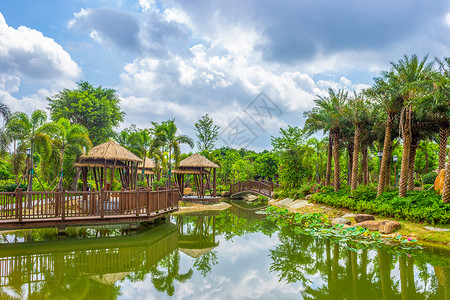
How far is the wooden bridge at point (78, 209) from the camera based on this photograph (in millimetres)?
9266

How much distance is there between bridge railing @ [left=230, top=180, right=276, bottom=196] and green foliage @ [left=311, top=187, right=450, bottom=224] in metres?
10.8

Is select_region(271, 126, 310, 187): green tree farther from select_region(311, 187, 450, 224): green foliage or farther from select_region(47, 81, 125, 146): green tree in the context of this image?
select_region(47, 81, 125, 146): green tree

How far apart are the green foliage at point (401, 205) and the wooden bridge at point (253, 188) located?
1069 cm

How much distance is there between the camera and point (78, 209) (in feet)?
33.7

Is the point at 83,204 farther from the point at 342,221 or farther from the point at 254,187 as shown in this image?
the point at 254,187

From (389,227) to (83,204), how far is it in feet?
34.4

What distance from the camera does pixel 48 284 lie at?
20.1ft

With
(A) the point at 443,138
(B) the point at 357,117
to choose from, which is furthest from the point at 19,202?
(A) the point at 443,138

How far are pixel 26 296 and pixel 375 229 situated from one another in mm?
10661

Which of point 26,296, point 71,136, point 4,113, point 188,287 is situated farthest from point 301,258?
point 71,136

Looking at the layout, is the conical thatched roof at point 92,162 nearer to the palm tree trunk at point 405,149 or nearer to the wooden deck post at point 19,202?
the wooden deck post at point 19,202

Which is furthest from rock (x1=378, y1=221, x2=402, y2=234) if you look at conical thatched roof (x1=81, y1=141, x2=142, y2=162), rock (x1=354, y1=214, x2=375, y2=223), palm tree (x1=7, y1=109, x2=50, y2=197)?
palm tree (x1=7, y1=109, x2=50, y2=197)

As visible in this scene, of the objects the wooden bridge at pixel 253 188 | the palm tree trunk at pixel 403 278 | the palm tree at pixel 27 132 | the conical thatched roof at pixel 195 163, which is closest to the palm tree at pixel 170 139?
the conical thatched roof at pixel 195 163

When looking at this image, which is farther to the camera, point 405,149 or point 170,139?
point 170,139
